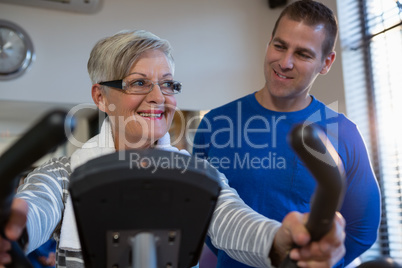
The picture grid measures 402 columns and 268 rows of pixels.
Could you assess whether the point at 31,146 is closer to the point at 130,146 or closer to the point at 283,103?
the point at 130,146

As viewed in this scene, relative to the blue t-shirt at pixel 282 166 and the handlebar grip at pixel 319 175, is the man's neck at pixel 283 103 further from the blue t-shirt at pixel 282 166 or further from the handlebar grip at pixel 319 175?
the handlebar grip at pixel 319 175

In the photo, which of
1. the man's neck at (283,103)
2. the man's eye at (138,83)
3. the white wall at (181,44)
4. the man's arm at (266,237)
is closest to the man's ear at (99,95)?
the man's eye at (138,83)

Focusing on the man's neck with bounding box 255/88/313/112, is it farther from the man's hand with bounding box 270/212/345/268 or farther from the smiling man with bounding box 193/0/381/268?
the man's hand with bounding box 270/212/345/268

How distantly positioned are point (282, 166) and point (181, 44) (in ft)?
8.52

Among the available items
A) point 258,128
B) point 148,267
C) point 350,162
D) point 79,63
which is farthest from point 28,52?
point 148,267

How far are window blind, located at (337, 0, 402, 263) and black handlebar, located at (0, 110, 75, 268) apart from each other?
121 inches

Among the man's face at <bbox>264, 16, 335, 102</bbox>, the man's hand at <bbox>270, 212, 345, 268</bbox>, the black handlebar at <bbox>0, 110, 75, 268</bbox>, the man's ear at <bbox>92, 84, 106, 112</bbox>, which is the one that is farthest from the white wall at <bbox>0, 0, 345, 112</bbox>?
the black handlebar at <bbox>0, 110, 75, 268</bbox>

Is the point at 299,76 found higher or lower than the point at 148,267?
higher

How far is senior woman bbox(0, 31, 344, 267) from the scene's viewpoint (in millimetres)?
966

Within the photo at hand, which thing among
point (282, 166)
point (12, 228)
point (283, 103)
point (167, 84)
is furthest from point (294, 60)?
point (12, 228)

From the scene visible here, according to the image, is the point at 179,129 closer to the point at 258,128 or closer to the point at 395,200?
the point at 395,200

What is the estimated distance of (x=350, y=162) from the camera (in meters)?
1.78

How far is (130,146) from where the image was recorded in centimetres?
144

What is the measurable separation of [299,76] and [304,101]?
0.10 meters
